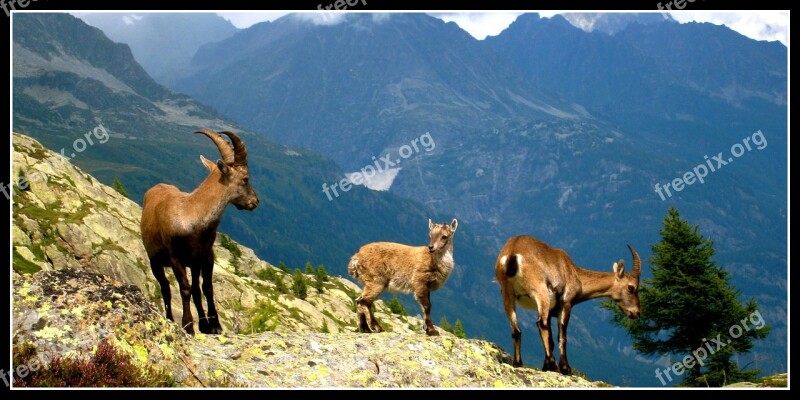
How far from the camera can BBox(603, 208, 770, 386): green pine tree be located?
38.6m

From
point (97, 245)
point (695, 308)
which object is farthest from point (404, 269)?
point (97, 245)

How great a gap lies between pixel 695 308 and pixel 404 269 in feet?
82.8

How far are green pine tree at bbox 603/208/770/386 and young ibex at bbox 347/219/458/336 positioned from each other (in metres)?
21.0

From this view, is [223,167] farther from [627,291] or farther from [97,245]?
[97,245]

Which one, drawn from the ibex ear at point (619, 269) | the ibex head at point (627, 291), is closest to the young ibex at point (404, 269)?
the ibex ear at point (619, 269)

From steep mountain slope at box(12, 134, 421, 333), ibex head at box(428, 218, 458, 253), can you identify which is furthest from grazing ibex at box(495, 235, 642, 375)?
steep mountain slope at box(12, 134, 421, 333)

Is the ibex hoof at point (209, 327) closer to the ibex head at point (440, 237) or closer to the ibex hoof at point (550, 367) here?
the ibex head at point (440, 237)

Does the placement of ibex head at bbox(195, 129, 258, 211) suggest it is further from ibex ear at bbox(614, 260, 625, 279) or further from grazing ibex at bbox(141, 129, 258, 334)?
ibex ear at bbox(614, 260, 625, 279)

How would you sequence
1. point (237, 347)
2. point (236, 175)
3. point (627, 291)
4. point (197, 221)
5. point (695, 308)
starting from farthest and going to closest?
point (695, 308) < point (627, 291) < point (236, 175) < point (197, 221) < point (237, 347)

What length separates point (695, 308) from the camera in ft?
129
